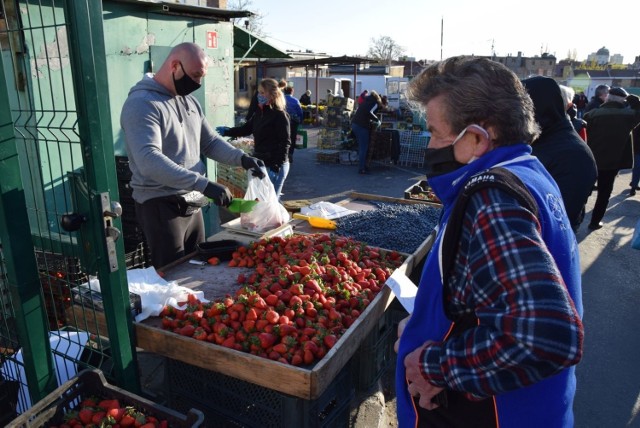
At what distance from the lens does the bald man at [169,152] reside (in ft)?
9.91

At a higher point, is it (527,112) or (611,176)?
(527,112)

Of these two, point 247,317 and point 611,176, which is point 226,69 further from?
point 611,176

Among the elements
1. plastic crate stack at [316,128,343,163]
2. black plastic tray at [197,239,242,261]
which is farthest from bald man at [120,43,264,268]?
plastic crate stack at [316,128,343,163]

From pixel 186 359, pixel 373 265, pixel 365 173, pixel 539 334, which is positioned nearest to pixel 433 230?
pixel 373 265

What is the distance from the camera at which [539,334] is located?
1166mm

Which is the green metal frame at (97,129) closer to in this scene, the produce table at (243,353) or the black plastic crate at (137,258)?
the produce table at (243,353)

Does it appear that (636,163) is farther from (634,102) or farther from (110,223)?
(110,223)

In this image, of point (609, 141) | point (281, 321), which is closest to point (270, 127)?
point (281, 321)

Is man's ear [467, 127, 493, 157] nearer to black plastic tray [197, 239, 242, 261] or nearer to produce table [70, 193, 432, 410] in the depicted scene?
produce table [70, 193, 432, 410]

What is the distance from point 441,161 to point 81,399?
1897 millimetres

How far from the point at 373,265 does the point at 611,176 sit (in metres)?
6.01

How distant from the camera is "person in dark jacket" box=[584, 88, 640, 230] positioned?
7.32 m

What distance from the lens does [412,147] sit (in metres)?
12.9

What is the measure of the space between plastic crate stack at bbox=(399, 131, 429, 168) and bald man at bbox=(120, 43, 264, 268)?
9.91 m
